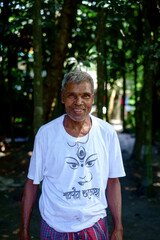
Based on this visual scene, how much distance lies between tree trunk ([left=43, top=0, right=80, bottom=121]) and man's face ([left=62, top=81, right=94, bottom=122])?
12.1 feet

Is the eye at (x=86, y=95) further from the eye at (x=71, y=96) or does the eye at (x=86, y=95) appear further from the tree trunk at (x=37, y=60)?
the tree trunk at (x=37, y=60)

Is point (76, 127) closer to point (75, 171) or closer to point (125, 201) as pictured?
point (75, 171)

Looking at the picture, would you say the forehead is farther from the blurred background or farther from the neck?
the blurred background

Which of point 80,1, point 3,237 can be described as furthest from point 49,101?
point 3,237

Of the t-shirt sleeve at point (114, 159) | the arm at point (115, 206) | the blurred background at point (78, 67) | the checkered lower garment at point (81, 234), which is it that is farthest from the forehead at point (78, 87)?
the blurred background at point (78, 67)

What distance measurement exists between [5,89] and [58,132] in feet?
19.9

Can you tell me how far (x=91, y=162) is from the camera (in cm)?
190

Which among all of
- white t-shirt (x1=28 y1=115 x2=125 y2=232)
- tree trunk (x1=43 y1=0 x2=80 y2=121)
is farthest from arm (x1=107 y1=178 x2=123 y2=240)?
tree trunk (x1=43 y1=0 x2=80 y2=121)

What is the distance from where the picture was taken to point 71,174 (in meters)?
1.85

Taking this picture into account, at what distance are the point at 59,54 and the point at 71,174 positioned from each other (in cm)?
412

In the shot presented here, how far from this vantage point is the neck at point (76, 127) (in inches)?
79.4

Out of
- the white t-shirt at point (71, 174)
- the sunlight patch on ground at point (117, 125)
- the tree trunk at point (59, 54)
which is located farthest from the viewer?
the sunlight patch on ground at point (117, 125)

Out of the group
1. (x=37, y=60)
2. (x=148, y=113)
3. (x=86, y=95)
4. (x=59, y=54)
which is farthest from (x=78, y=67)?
(x=86, y=95)

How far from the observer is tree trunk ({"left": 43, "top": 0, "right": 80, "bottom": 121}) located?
17.6 feet
